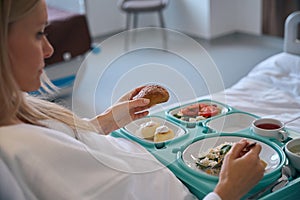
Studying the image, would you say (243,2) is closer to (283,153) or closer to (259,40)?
(259,40)

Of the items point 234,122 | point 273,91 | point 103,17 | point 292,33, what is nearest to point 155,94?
point 234,122

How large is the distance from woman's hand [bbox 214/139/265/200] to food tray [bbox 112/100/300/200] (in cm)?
9

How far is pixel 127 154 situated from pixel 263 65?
1.11 meters

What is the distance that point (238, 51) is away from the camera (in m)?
4.39

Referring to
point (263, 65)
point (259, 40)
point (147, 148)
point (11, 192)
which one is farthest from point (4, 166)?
point (259, 40)

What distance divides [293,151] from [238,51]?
3.15 metres

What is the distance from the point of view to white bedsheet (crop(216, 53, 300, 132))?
175 centimetres

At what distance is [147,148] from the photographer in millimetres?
1338

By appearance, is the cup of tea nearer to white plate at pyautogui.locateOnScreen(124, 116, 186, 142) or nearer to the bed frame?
white plate at pyautogui.locateOnScreen(124, 116, 186, 142)

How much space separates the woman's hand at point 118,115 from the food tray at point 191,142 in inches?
2.5

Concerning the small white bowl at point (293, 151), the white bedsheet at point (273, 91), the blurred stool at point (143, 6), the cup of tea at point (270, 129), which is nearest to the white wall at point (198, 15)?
the blurred stool at point (143, 6)

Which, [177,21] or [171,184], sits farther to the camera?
[177,21]

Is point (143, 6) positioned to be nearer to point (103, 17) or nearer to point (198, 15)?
point (198, 15)

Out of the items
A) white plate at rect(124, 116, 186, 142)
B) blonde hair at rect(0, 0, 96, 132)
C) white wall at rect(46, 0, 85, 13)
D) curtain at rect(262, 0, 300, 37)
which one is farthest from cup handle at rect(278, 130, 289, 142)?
white wall at rect(46, 0, 85, 13)
